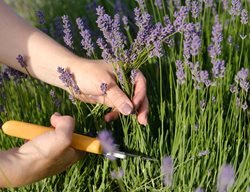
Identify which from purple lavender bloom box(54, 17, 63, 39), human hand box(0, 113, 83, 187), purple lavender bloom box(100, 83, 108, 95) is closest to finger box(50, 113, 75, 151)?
human hand box(0, 113, 83, 187)

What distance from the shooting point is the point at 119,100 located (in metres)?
1.79

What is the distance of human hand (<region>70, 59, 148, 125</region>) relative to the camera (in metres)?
1.81

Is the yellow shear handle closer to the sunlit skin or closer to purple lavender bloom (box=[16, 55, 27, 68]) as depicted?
the sunlit skin

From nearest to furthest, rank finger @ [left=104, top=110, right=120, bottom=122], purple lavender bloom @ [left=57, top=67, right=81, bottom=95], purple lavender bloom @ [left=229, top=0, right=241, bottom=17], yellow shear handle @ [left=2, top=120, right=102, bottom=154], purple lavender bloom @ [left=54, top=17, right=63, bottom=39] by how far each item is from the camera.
Answer: yellow shear handle @ [left=2, top=120, right=102, bottom=154] → purple lavender bloom @ [left=57, top=67, right=81, bottom=95] → finger @ [left=104, top=110, right=120, bottom=122] → purple lavender bloom @ [left=229, top=0, right=241, bottom=17] → purple lavender bloom @ [left=54, top=17, right=63, bottom=39]

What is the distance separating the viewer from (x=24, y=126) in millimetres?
1830

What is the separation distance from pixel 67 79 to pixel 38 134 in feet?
0.69

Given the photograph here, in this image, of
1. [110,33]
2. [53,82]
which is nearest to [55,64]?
[53,82]

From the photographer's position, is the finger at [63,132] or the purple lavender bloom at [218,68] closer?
the finger at [63,132]

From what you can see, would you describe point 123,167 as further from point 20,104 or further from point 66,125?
point 20,104

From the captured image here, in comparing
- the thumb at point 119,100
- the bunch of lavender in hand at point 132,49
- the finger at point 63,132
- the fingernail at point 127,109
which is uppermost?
the bunch of lavender in hand at point 132,49

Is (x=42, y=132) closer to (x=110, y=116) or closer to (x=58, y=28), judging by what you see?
(x=110, y=116)

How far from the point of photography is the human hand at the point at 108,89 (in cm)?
181

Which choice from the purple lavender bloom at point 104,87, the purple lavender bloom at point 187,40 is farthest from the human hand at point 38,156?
the purple lavender bloom at point 187,40

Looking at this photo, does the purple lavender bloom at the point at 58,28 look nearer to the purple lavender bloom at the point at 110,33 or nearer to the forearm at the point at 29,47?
the forearm at the point at 29,47
